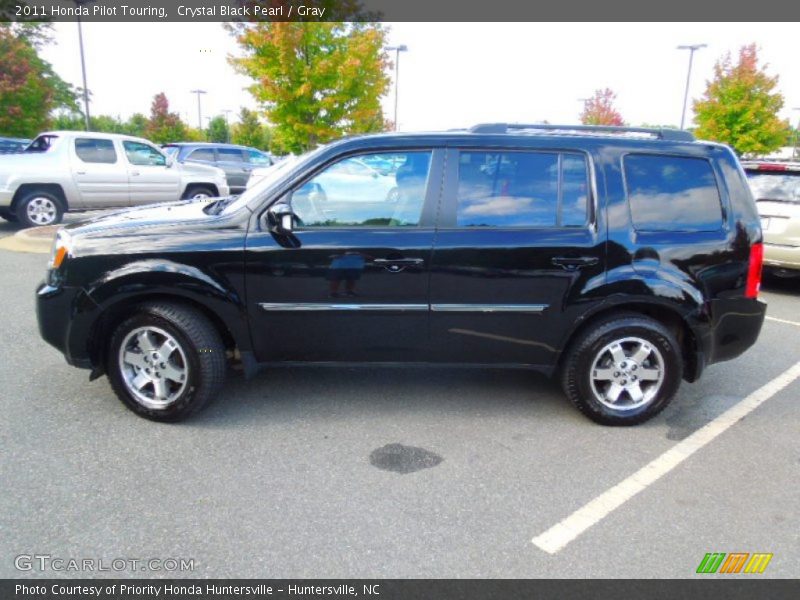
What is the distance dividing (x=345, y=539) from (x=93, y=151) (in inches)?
433

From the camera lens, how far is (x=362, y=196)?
3598 millimetres

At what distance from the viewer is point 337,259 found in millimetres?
3457

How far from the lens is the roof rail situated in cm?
367

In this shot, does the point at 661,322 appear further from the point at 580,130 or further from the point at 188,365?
the point at 188,365

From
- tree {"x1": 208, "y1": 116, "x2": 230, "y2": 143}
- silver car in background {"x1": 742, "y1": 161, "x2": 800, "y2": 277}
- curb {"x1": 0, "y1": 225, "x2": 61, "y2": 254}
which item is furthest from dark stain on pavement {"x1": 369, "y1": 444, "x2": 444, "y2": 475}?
tree {"x1": 208, "y1": 116, "x2": 230, "y2": 143}

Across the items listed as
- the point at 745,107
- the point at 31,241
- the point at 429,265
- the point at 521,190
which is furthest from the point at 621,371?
the point at 745,107

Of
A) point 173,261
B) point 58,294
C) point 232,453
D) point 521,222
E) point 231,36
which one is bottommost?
point 232,453

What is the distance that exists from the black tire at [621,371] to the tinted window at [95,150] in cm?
1059

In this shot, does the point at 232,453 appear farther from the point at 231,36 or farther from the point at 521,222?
the point at 231,36

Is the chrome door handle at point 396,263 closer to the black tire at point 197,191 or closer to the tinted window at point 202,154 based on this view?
the black tire at point 197,191

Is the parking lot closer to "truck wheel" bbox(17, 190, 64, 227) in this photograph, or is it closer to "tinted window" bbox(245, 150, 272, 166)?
"truck wheel" bbox(17, 190, 64, 227)

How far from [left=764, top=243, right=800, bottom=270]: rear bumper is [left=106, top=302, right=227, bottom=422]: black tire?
6.94 meters

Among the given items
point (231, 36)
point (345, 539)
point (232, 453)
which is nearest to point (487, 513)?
point (345, 539)

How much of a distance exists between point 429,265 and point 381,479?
4.15 ft
